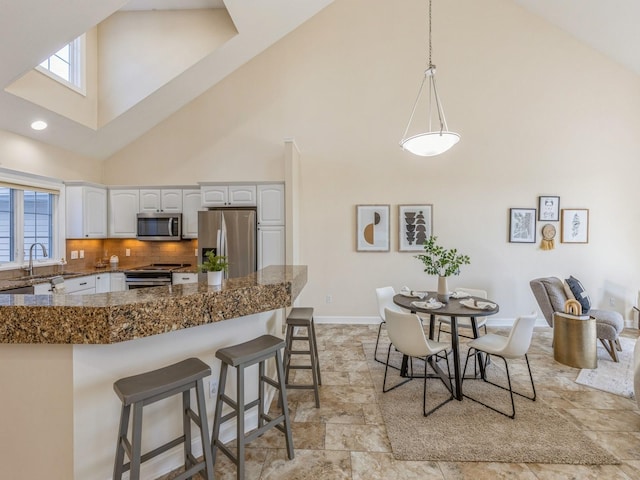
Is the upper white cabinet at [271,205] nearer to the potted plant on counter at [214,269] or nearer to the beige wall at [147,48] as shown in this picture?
the beige wall at [147,48]

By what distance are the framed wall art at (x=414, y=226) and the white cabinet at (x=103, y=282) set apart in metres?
4.47

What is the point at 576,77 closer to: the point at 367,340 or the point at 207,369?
the point at 367,340

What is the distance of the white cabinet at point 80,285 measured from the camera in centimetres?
368

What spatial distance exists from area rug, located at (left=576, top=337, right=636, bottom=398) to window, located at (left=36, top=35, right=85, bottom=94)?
271 inches

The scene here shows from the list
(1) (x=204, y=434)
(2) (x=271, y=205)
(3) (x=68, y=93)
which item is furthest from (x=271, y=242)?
(3) (x=68, y=93)

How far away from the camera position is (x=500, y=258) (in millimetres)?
4570

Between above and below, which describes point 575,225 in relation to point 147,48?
below

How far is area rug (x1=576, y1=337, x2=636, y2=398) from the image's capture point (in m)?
2.69

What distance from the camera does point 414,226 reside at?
4.61m

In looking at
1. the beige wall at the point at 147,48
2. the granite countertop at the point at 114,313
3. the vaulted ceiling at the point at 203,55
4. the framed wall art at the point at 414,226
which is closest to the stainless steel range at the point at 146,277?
the vaulted ceiling at the point at 203,55

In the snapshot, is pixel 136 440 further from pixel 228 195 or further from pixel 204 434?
pixel 228 195

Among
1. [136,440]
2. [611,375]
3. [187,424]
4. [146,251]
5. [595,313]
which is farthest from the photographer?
[146,251]

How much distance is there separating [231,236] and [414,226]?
284cm

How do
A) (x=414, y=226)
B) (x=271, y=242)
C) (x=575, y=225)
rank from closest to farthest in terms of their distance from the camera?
(x=271, y=242) < (x=575, y=225) < (x=414, y=226)
